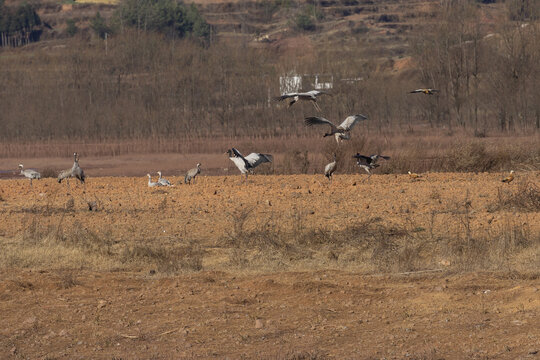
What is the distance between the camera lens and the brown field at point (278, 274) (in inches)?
289

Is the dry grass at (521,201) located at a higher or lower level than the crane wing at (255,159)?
higher

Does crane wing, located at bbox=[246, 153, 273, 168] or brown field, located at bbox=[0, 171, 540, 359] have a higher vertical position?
brown field, located at bbox=[0, 171, 540, 359]

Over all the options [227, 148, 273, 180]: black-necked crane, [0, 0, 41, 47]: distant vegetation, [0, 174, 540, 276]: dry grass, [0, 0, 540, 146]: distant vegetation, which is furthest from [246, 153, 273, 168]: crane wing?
[0, 0, 41, 47]: distant vegetation

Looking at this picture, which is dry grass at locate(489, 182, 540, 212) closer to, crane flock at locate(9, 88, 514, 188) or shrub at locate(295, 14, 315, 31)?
crane flock at locate(9, 88, 514, 188)

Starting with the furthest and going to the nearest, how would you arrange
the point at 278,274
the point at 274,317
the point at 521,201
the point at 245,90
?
the point at 245,90
the point at 521,201
the point at 278,274
the point at 274,317

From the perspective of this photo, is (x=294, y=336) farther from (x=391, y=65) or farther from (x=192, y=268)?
(x=391, y=65)

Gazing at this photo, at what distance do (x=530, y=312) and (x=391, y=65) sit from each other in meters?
63.0

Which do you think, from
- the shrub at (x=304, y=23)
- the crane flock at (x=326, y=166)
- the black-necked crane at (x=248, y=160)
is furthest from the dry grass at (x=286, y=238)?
the shrub at (x=304, y=23)

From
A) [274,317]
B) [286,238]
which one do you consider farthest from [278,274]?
[286,238]

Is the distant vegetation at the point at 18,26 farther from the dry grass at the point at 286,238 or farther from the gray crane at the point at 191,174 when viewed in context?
the dry grass at the point at 286,238

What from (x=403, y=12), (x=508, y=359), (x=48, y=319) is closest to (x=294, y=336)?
(x=508, y=359)

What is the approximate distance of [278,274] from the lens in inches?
388

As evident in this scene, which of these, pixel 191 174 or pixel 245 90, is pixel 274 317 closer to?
pixel 191 174

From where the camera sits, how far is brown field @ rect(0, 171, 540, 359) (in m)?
7.34
